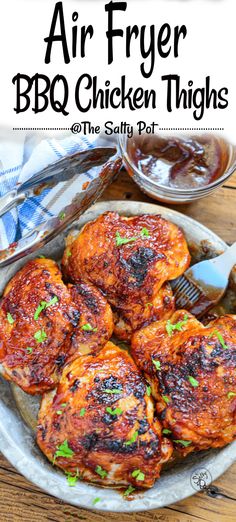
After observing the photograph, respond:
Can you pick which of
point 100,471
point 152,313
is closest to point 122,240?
point 152,313

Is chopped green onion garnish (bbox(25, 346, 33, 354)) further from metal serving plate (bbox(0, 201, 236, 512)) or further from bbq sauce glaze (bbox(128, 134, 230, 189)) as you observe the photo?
bbq sauce glaze (bbox(128, 134, 230, 189))

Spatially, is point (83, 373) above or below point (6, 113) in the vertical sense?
below

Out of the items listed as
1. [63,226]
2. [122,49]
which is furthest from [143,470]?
[122,49]

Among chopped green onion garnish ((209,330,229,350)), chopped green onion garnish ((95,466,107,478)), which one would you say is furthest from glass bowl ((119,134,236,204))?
chopped green onion garnish ((95,466,107,478))

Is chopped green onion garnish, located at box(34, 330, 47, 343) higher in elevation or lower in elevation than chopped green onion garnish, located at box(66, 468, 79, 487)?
higher

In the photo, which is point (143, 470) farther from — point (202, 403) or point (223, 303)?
point (223, 303)

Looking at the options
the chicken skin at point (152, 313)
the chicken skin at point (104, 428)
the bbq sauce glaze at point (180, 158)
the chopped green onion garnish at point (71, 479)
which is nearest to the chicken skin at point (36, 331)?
the chicken skin at point (104, 428)

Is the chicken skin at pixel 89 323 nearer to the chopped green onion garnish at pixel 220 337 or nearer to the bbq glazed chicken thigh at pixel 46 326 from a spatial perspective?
the bbq glazed chicken thigh at pixel 46 326
